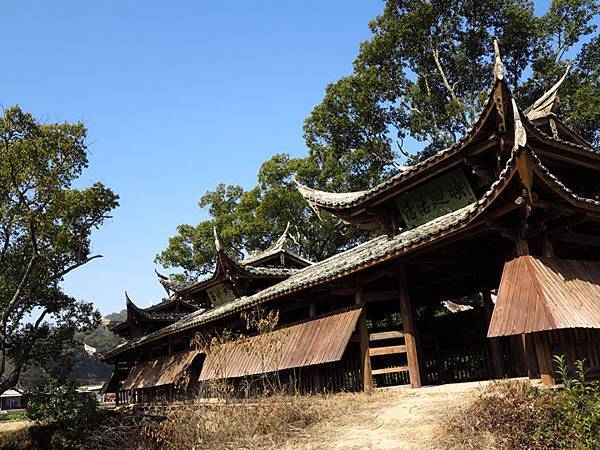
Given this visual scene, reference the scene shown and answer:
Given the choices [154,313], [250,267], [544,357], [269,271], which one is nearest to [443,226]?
[544,357]

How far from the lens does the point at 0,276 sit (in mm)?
24312

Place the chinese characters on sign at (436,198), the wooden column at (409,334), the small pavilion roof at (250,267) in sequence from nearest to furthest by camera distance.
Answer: the wooden column at (409,334) < the chinese characters on sign at (436,198) < the small pavilion roof at (250,267)

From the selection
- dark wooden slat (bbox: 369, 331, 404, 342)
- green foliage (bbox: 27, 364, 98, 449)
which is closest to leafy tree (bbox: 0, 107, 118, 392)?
green foliage (bbox: 27, 364, 98, 449)

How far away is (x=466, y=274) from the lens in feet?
42.1

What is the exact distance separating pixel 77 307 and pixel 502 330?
76.2ft

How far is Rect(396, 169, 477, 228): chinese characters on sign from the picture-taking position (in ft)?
36.9

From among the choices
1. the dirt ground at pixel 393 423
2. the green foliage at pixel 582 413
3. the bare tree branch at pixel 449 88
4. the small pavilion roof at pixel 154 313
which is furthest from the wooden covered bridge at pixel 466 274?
the bare tree branch at pixel 449 88

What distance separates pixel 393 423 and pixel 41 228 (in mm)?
16882

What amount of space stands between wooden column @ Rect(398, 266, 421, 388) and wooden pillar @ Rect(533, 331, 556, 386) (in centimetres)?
308

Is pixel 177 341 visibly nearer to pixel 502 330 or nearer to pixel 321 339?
pixel 321 339

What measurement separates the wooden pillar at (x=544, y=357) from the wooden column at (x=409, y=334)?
3082 mm

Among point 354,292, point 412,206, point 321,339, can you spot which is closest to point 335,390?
point 321,339

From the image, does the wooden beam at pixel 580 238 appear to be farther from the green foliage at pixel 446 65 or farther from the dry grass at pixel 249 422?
the green foliage at pixel 446 65

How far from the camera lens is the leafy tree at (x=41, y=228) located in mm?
19156
